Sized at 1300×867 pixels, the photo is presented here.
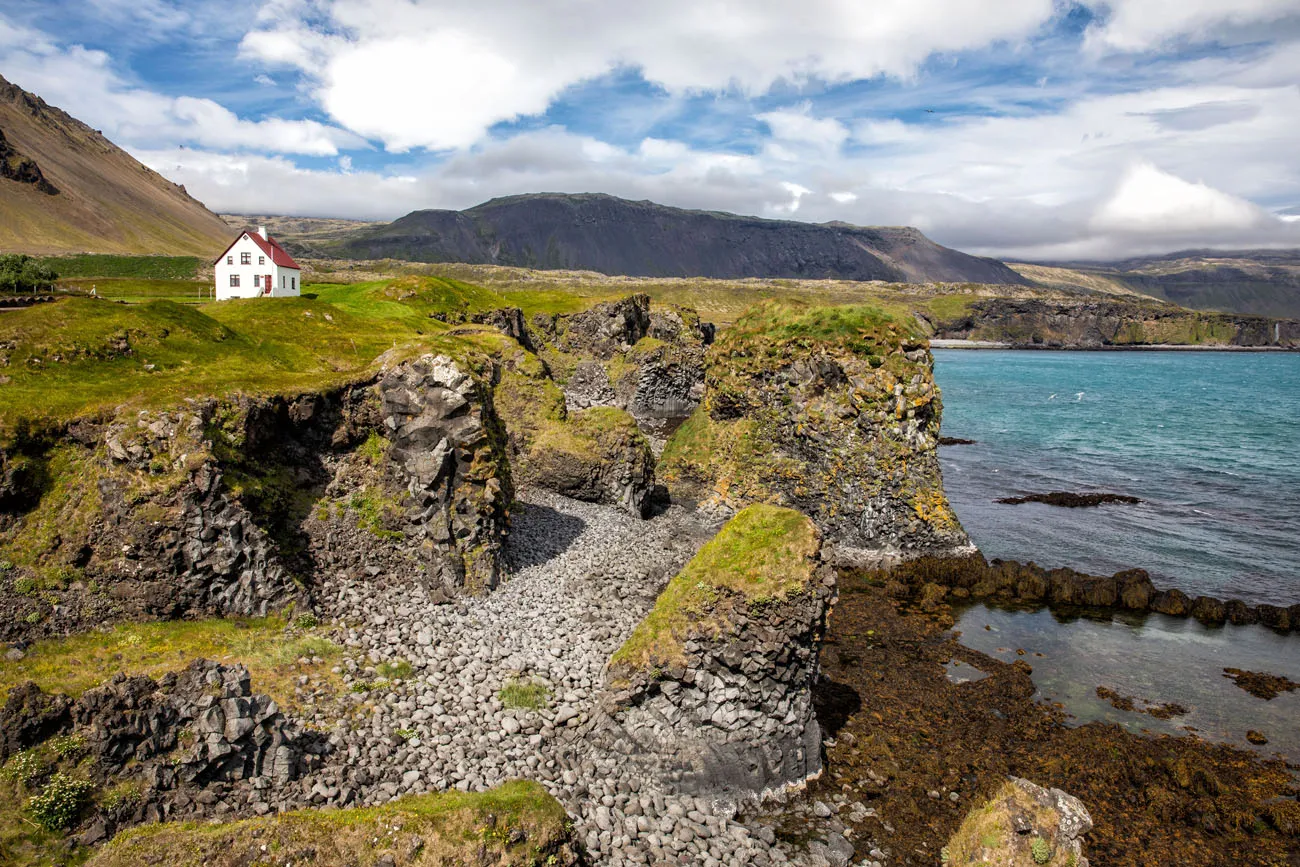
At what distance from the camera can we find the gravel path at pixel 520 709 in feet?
47.2

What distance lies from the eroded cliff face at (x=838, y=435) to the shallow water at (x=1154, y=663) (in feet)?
21.0

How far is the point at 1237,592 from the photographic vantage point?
3017 centimetres

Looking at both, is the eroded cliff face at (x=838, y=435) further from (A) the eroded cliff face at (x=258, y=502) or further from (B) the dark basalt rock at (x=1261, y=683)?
(A) the eroded cliff face at (x=258, y=502)

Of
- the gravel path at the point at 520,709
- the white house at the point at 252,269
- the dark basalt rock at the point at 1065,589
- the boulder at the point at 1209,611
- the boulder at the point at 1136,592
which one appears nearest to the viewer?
the gravel path at the point at 520,709

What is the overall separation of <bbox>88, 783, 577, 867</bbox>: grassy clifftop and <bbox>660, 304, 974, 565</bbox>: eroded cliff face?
2367cm

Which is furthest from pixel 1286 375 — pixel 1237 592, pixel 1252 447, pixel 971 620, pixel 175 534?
pixel 175 534

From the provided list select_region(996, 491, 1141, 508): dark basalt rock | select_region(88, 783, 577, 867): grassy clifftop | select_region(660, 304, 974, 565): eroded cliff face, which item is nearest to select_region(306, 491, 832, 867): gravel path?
select_region(88, 783, 577, 867): grassy clifftop

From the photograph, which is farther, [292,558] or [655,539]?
[655,539]

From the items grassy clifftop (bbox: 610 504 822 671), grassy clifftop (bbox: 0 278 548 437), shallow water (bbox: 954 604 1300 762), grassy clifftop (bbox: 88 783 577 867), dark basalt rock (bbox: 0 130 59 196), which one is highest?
dark basalt rock (bbox: 0 130 59 196)

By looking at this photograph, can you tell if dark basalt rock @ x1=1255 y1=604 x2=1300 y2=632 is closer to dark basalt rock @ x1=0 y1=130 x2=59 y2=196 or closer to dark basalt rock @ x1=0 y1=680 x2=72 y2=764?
dark basalt rock @ x1=0 y1=680 x2=72 y2=764

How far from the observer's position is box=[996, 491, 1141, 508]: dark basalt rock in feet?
145

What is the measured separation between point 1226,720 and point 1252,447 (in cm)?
6090

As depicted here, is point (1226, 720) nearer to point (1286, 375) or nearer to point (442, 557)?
point (442, 557)

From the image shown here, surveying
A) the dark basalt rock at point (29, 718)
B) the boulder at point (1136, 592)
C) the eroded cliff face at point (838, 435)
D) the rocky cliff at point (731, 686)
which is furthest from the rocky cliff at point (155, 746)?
the boulder at point (1136, 592)
